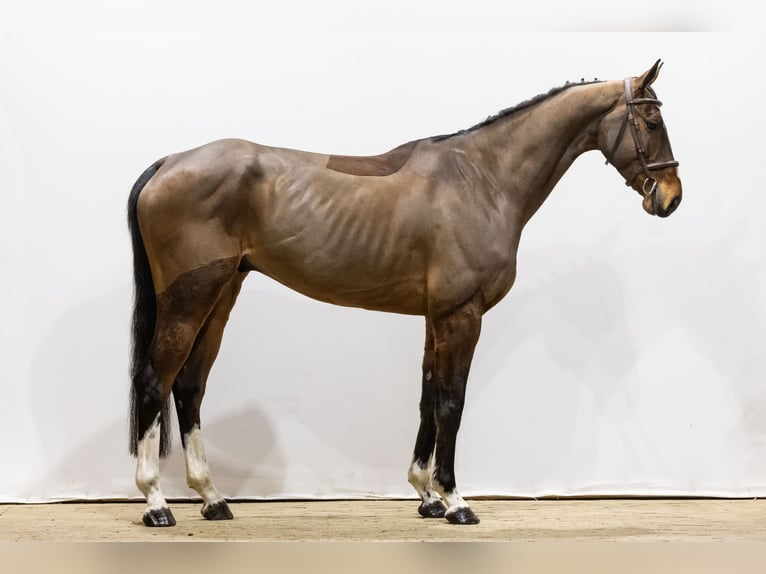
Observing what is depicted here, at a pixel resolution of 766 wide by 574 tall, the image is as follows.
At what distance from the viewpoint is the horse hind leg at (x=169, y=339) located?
135 inches

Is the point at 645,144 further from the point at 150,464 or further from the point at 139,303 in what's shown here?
the point at 150,464

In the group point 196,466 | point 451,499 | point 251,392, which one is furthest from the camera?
point 251,392

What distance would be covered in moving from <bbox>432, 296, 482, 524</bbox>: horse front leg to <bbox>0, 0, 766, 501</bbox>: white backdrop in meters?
0.76

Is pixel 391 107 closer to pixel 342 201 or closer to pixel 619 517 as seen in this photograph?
pixel 342 201

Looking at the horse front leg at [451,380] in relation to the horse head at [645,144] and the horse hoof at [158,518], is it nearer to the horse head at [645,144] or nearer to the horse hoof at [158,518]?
the horse head at [645,144]

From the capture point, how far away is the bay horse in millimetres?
3459

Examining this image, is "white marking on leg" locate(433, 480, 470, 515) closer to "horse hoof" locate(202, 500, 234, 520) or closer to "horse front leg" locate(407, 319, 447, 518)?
"horse front leg" locate(407, 319, 447, 518)

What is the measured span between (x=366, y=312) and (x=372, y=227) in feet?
2.99

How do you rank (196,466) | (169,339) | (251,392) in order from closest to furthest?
1. (169,339)
2. (196,466)
3. (251,392)

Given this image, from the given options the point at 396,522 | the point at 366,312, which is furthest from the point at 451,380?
the point at 366,312

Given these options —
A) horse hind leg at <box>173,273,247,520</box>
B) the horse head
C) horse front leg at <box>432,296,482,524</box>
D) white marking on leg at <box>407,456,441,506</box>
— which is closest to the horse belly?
horse front leg at <box>432,296,482,524</box>

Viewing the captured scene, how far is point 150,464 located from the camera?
350 centimetres

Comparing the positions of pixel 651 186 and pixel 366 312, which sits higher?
pixel 651 186

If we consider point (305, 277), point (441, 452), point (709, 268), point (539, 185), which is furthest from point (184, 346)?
point (709, 268)
